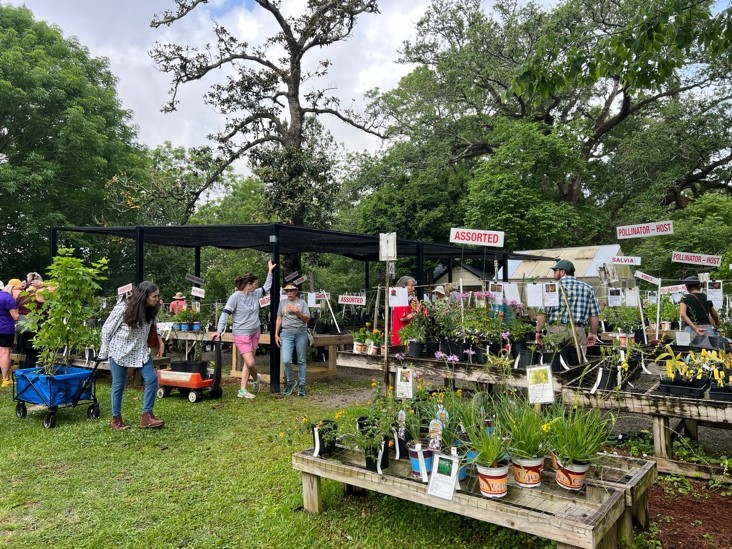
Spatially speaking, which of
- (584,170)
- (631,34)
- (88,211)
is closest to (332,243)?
(631,34)

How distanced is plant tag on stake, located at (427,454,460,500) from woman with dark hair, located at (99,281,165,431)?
3390mm

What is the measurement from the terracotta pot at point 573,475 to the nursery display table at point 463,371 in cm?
114

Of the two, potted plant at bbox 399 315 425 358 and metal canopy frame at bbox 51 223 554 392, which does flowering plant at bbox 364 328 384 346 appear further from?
metal canopy frame at bbox 51 223 554 392

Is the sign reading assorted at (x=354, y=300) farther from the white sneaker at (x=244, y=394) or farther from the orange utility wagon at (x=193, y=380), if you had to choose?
the orange utility wagon at (x=193, y=380)

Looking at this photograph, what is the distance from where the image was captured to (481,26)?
18672mm

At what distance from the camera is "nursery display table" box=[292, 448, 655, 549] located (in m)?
2.06

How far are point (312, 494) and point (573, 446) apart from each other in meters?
1.57

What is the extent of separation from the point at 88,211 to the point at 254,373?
1100 centimetres

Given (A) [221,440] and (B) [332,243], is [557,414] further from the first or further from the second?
(B) [332,243]

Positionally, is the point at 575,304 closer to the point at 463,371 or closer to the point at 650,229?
the point at 463,371

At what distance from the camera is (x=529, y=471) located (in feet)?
8.06

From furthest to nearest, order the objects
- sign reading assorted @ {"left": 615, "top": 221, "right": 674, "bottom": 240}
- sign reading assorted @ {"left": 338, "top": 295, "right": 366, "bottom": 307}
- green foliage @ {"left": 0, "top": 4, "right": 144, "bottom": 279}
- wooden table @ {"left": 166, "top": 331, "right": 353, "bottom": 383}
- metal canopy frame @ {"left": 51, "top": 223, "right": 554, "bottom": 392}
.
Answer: green foliage @ {"left": 0, "top": 4, "right": 144, "bottom": 279} < sign reading assorted @ {"left": 338, "top": 295, "right": 366, "bottom": 307} < wooden table @ {"left": 166, "top": 331, "right": 353, "bottom": 383} < metal canopy frame @ {"left": 51, "top": 223, "right": 554, "bottom": 392} < sign reading assorted @ {"left": 615, "top": 221, "right": 674, "bottom": 240}

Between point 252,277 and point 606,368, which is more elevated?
point 252,277

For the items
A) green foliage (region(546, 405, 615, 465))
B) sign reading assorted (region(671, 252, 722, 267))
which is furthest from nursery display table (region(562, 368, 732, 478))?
sign reading assorted (region(671, 252, 722, 267))
